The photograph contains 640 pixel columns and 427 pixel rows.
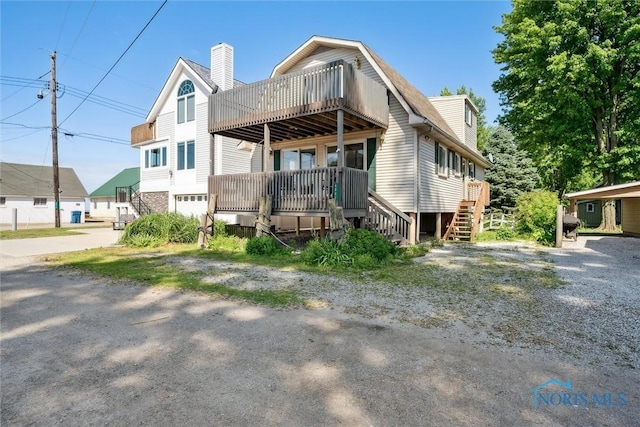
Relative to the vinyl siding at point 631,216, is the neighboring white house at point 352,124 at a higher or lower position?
higher

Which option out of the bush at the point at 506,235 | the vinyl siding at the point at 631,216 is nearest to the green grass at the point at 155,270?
the bush at the point at 506,235

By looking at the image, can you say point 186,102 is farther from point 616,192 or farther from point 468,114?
point 616,192

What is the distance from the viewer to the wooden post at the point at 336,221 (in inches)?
375

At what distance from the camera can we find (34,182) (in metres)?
38.7

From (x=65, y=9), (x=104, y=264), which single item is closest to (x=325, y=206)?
(x=104, y=264)

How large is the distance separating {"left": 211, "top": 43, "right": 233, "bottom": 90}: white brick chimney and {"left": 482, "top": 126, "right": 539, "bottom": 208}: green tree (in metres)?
21.1

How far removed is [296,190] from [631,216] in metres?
20.1

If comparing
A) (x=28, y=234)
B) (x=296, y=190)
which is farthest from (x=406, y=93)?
(x=28, y=234)

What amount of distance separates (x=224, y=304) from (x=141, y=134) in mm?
21335

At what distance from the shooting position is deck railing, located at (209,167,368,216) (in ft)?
32.9

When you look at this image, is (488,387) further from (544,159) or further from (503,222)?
(544,159)

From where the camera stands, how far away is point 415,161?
1252 centimetres

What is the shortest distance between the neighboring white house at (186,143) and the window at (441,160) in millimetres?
9930

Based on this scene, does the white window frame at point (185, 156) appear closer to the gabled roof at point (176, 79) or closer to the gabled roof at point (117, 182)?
the gabled roof at point (176, 79)
